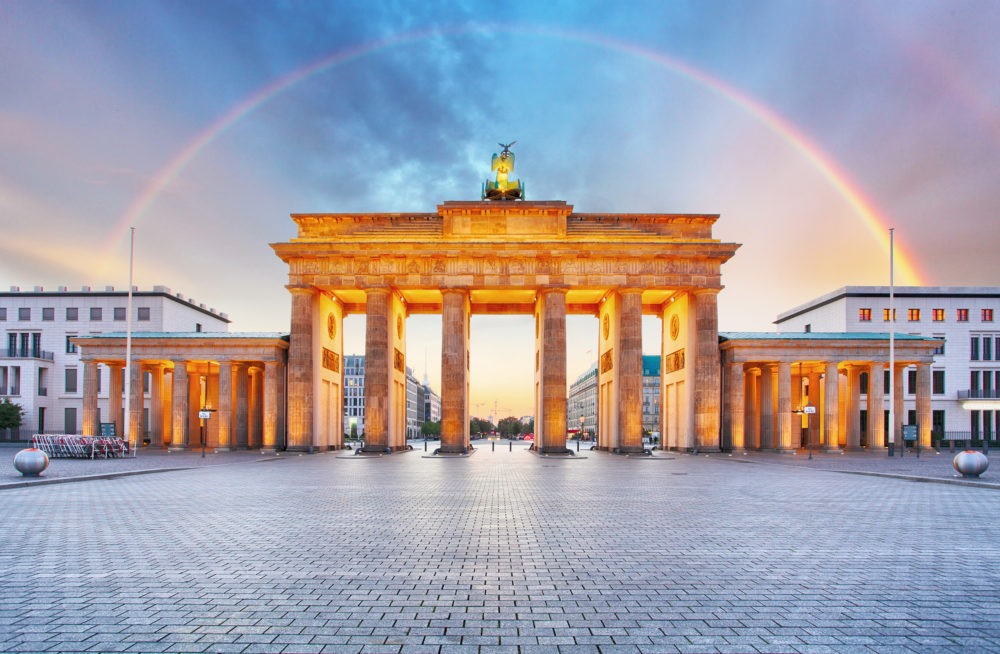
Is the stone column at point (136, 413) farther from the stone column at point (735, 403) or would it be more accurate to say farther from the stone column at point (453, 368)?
the stone column at point (735, 403)

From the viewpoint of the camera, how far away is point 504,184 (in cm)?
5344

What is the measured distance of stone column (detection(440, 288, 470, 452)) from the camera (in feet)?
146

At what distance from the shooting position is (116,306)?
68812 millimetres

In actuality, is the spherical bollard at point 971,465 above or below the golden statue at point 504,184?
below

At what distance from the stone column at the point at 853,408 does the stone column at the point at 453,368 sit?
31823 millimetres

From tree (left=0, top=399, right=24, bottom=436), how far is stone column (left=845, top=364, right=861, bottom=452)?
76.1m

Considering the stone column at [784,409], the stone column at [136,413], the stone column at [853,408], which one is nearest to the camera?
the stone column at [136,413]

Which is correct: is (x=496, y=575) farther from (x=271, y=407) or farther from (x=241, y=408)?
(x=241, y=408)

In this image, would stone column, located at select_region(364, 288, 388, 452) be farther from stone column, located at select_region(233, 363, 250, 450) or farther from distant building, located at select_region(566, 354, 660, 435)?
distant building, located at select_region(566, 354, 660, 435)

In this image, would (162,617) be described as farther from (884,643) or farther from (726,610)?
(884,643)

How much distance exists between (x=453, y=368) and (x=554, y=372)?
23.5 feet

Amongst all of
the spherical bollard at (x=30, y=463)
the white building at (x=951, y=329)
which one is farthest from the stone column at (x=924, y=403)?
the spherical bollard at (x=30, y=463)

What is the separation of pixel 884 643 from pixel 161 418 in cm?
5865

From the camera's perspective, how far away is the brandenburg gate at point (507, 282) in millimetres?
44781
